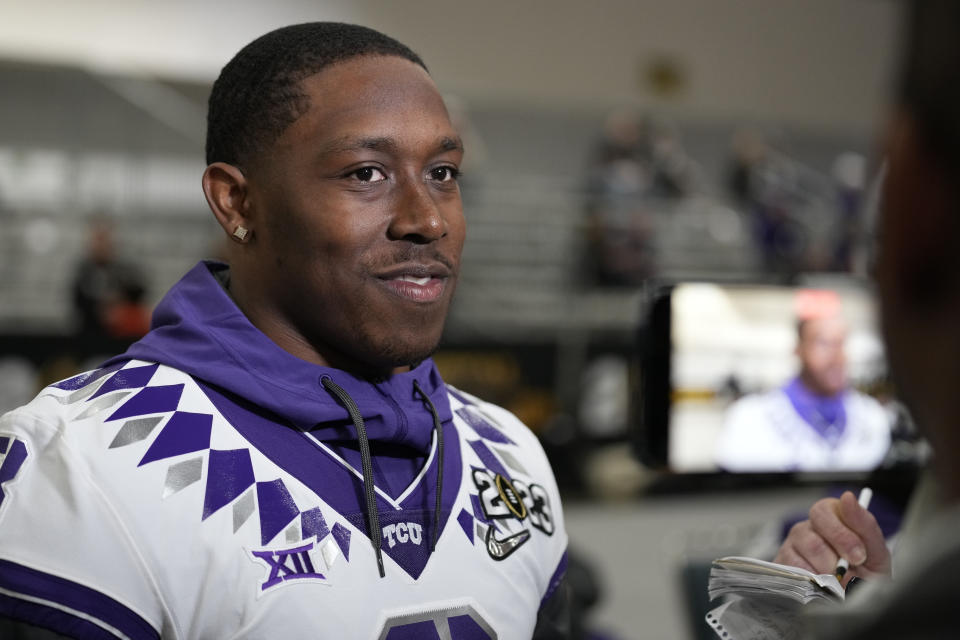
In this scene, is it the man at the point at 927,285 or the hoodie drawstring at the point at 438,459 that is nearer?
the man at the point at 927,285

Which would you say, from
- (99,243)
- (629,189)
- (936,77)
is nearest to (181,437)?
(936,77)

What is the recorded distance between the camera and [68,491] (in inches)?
38.9

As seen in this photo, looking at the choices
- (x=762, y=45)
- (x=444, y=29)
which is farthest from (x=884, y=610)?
(x=762, y=45)

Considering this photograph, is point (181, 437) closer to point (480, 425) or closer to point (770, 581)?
point (480, 425)

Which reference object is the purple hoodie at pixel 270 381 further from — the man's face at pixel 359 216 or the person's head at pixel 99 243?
the person's head at pixel 99 243

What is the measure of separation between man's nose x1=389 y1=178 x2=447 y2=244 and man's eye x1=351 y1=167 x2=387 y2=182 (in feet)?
0.09

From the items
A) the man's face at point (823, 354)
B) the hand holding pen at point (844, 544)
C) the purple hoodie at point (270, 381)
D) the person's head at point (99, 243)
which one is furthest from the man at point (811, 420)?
the person's head at point (99, 243)

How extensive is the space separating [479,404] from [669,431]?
0.30 metres

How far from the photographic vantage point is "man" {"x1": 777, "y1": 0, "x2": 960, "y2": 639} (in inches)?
18.5

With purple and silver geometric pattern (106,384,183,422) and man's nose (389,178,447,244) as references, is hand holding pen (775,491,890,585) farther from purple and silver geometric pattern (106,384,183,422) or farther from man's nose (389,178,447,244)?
purple and silver geometric pattern (106,384,183,422)

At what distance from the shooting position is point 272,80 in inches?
46.3

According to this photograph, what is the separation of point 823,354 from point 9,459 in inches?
59.5

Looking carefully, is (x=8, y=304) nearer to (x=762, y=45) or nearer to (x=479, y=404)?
(x=479, y=404)

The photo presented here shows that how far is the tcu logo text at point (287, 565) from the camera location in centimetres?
102
